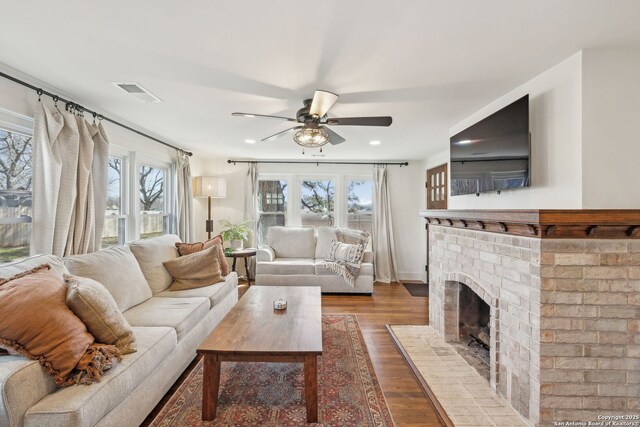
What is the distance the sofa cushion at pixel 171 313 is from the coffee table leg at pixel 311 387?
1.06 m

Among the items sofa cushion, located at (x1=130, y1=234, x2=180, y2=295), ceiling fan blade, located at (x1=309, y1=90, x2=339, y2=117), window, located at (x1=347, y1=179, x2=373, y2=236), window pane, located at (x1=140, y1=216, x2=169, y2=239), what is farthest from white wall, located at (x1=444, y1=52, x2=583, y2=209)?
window pane, located at (x1=140, y1=216, x2=169, y2=239)

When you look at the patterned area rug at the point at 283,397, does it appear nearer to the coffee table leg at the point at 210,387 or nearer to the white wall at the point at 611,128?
the coffee table leg at the point at 210,387

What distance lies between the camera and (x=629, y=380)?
167 cm

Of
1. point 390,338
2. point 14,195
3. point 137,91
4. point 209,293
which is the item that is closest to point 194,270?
point 209,293

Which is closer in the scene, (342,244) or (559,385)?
(559,385)

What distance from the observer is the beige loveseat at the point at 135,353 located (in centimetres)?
124

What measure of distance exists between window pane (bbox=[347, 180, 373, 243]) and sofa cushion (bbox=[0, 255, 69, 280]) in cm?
423

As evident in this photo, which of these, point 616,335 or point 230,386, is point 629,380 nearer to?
point 616,335

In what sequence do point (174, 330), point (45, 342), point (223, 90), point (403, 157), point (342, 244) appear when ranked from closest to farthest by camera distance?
point (45, 342) → point (174, 330) → point (223, 90) → point (342, 244) → point (403, 157)

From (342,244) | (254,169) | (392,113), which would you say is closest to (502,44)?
(392,113)

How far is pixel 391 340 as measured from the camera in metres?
2.90

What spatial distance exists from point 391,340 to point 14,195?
3386 millimetres

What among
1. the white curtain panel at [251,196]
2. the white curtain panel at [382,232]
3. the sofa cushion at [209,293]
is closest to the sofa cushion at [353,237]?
the white curtain panel at [382,232]

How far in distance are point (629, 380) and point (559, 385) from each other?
394 millimetres
